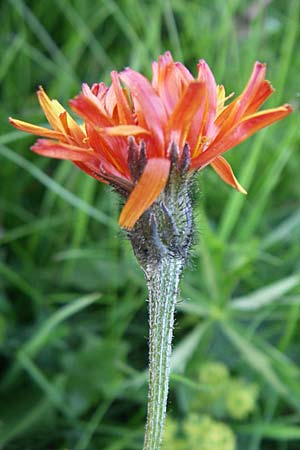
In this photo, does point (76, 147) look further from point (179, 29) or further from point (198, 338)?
point (179, 29)

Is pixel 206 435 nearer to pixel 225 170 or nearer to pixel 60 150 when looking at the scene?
pixel 225 170

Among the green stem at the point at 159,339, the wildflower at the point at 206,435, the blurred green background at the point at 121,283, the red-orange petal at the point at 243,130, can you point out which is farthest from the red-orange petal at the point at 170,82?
the wildflower at the point at 206,435

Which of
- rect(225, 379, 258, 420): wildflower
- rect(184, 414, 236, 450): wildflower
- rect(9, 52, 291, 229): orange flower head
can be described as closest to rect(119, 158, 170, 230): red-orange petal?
rect(9, 52, 291, 229): orange flower head

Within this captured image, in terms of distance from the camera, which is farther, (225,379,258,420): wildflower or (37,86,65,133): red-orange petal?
(225,379,258,420): wildflower

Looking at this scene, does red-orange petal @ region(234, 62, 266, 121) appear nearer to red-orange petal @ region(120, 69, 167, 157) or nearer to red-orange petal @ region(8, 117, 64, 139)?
red-orange petal @ region(120, 69, 167, 157)

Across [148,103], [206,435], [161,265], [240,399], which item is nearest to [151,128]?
[148,103]

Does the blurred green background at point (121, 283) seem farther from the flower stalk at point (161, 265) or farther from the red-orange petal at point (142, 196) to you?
the red-orange petal at point (142, 196)
